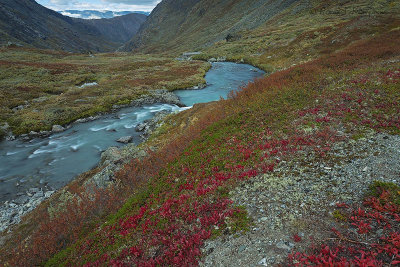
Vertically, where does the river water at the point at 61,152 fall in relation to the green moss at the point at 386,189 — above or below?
below

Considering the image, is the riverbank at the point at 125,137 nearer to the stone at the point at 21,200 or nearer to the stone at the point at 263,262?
the stone at the point at 21,200

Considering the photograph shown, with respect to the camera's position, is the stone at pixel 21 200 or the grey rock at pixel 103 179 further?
the stone at pixel 21 200

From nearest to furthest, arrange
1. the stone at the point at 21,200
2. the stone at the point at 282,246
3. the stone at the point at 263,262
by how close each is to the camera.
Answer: the stone at the point at 263,262
the stone at the point at 282,246
the stone at the point at 21,200

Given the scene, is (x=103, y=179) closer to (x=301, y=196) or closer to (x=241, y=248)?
(x=241, y=248)

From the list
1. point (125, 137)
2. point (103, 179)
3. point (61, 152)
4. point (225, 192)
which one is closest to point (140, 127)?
point (125, 137)

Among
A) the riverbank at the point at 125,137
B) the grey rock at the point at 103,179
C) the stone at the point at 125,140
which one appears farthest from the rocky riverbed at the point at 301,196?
the stone at the point at 125,140

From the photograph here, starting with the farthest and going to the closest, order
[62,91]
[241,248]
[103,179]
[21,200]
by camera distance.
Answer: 1. [62,91]
2. [21,200]
3. [103,179]
4. [241,248]

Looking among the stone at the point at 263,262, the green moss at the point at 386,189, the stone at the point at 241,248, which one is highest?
the green moss at the point at 386,189
